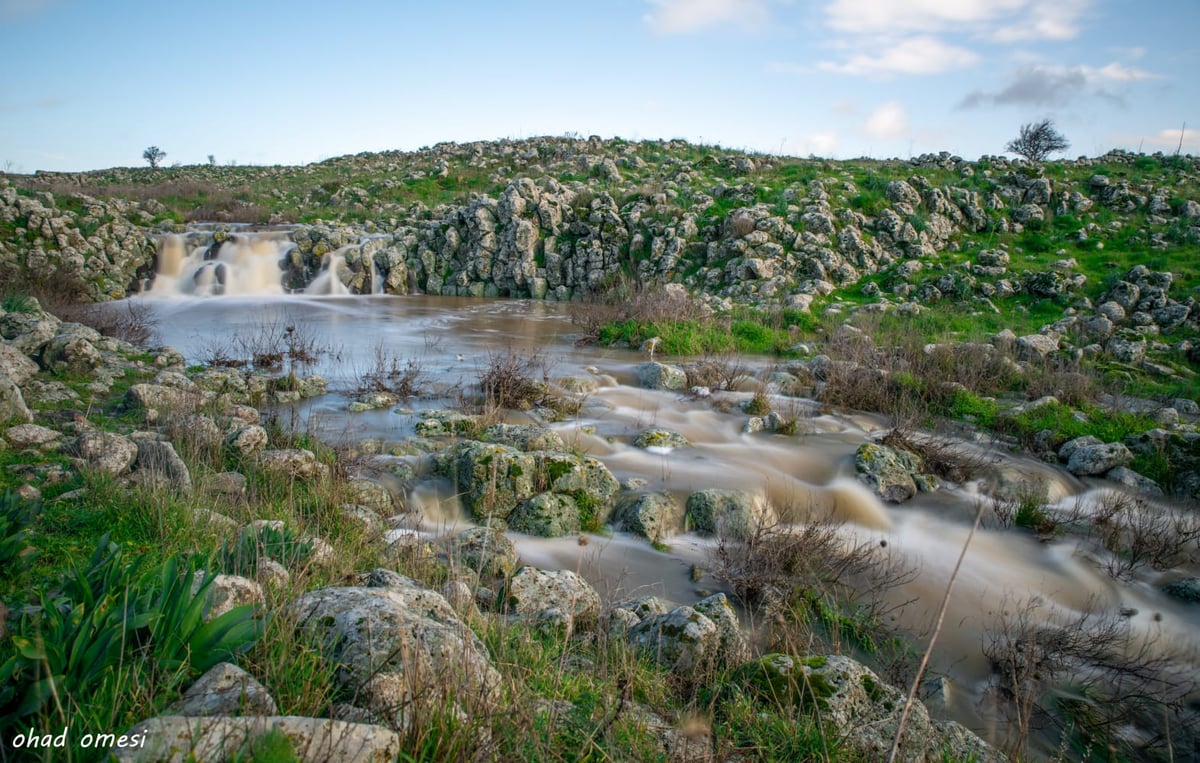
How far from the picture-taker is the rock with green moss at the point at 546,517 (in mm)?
6137

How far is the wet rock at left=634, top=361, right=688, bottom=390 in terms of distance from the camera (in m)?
11.3

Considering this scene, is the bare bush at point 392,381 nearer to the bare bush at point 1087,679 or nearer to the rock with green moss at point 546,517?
the rock with green moss at point 546,517

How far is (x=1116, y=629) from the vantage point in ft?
16.9

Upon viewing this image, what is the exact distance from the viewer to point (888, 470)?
7.60 m

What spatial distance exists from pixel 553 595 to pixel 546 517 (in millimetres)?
1636

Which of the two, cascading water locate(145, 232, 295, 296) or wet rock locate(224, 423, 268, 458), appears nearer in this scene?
wet rock locate(224, 423, 268, 458)

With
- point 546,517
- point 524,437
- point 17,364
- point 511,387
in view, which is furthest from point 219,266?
point 546,517

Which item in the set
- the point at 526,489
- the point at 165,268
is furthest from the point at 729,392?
the point at 165,268

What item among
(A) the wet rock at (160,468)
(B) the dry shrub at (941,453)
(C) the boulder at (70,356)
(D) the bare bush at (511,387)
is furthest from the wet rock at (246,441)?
(B) the dry shrub at (941,453)

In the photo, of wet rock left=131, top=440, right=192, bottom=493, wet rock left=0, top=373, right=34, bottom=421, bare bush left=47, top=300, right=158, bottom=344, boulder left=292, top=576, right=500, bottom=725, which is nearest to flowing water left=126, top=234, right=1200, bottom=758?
bare bush left=47, top=300, right=158, bottom=344

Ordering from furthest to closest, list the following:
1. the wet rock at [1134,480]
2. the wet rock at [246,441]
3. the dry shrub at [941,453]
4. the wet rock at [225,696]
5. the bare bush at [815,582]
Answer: the dry shrub at [941,453]
the wet rock at [1134,480]
the wet rock at [246,441]
the bare bush at [815,582]
the wet rock at [225,696]

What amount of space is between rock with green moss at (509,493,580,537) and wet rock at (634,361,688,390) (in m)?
5.19

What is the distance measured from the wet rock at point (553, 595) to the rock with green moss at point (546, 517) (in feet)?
4.48

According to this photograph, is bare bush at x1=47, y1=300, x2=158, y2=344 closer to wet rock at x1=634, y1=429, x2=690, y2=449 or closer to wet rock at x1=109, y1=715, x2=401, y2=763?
wet rock at x1=634, y1=429, x2=690, y2=449
